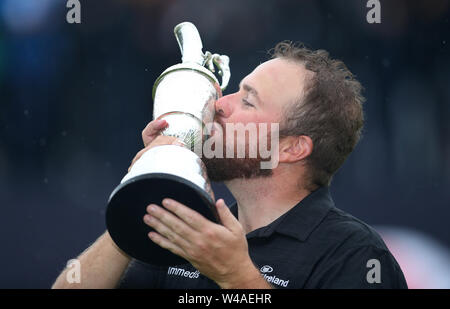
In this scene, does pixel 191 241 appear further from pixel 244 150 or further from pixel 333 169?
pixel 333 169

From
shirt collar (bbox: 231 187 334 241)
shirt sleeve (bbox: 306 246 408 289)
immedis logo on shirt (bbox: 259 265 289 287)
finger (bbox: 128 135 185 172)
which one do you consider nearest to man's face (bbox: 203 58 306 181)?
shirt collar (bbox: 231 187 334 241)

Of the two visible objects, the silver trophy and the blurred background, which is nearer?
the silver trophy

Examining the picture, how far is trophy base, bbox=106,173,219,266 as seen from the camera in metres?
1.48

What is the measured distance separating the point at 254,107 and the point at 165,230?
35.4 inches

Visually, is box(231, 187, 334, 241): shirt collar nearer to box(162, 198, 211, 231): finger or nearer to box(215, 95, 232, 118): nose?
box(215, 95, 232, 118): nose

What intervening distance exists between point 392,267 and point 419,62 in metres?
4.04

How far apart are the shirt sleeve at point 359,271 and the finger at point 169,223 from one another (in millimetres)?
570

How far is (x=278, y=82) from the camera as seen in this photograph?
2283 millimetres

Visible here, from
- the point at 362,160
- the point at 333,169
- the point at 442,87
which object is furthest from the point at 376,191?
the point at 333,169

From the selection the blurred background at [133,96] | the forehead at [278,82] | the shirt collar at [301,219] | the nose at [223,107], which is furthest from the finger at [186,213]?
the blurred background at [133,96]

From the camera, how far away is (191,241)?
1.49m

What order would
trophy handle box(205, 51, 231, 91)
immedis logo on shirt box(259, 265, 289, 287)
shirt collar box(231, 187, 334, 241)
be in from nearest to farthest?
1. immedis logo on shirt box(259, 265, 289, 287)
2. shirt collar box(231, 187, 334, 241)
3. trophy handle box(205, 51, 231, 91)

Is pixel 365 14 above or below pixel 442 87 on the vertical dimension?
above

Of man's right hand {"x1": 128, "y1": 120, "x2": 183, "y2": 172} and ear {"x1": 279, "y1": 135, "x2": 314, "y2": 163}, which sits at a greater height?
man's right hand {"x1": 128, "y1": 120, "x2": 183, "y2": 172}
